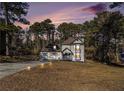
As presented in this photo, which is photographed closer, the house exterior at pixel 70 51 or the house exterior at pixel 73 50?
the house exterior at pixel 70 51

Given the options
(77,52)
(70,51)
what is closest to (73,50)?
(77,52)

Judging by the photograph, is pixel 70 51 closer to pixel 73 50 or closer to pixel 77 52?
Result: pixel 73 50

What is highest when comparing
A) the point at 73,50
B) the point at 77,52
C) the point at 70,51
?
the point at 73,50

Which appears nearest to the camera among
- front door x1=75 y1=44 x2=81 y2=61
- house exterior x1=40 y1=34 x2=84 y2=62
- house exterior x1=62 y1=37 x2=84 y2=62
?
house exterior x1=40 y1=34 x2=84 y2=62

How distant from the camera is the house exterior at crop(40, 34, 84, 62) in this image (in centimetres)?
6894

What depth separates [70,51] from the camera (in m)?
71.6

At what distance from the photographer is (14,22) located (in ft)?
214

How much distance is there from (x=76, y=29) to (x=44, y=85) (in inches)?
2706

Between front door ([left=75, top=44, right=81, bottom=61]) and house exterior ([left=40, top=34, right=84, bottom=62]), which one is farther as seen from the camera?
front door ([left=75, top=44, right=81, bottom=61])

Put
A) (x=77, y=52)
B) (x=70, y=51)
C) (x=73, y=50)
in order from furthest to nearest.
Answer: (x=73, y=50), (x=77, y=52), (x=70, y=51)

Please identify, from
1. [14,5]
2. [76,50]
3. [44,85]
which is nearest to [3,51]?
[14,5]

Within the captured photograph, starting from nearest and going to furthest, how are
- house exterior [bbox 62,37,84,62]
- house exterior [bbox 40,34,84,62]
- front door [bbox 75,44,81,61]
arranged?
house exterior [bbox 40,34,84,62] < front door [bbox 75,44,81,61] < house exterior [bbox 62,37,84,62]

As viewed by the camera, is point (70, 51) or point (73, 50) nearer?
point (70, 51)

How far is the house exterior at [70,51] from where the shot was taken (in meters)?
68.9
